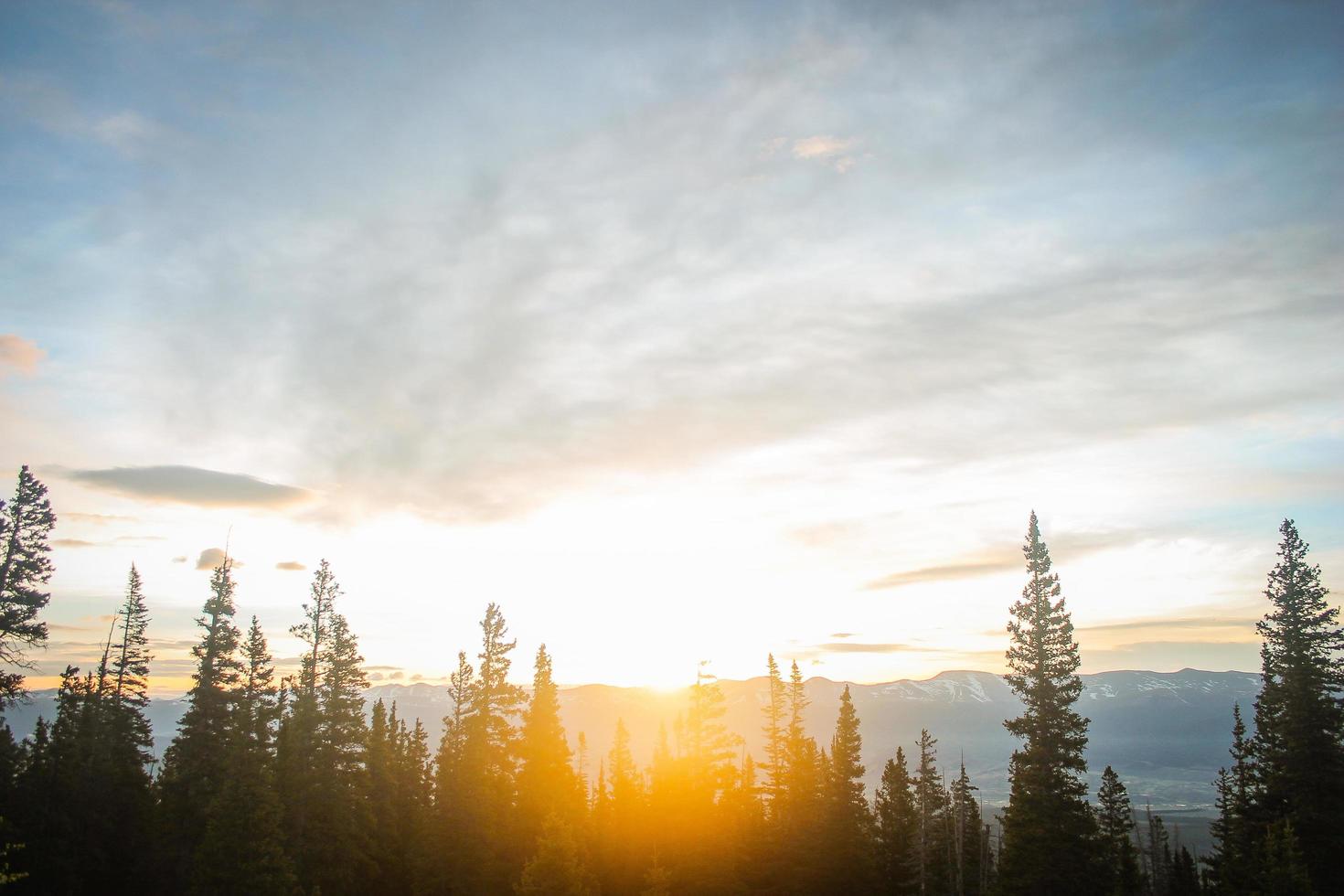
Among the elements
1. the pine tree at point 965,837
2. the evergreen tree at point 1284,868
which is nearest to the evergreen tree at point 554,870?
the evergreen tree at point 1284,868

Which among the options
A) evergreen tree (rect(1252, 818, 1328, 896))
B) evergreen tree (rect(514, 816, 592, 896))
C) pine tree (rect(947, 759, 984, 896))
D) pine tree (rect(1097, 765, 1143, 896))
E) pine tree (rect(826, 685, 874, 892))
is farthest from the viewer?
pine tree (rect(947, 759, 984, 896))

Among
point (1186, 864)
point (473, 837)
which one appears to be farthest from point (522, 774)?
point (1186, 864)

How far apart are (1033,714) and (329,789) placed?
131ft

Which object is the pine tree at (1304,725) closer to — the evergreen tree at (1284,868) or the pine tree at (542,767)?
the evergreen tree at (1284,868)

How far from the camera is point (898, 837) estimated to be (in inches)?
2559

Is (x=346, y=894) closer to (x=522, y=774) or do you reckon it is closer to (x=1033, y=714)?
(x=522, y=774)

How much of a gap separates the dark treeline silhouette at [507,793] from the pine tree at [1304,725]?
0.10 meters

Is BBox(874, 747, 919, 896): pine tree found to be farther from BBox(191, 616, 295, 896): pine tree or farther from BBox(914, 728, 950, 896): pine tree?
BBox(191, 616, 295, 896): pine tree

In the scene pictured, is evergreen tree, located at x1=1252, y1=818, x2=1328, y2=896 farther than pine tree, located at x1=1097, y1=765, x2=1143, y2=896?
No

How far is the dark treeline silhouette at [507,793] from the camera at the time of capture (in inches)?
1505

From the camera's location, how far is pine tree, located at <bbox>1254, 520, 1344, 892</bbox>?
1507 inches

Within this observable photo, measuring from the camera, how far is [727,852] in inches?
1997

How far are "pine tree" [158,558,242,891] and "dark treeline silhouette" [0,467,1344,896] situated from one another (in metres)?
0.12

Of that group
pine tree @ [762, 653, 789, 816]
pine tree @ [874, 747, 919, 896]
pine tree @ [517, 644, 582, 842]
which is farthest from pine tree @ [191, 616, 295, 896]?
pine tree @ [874, 747, 919, 896]
